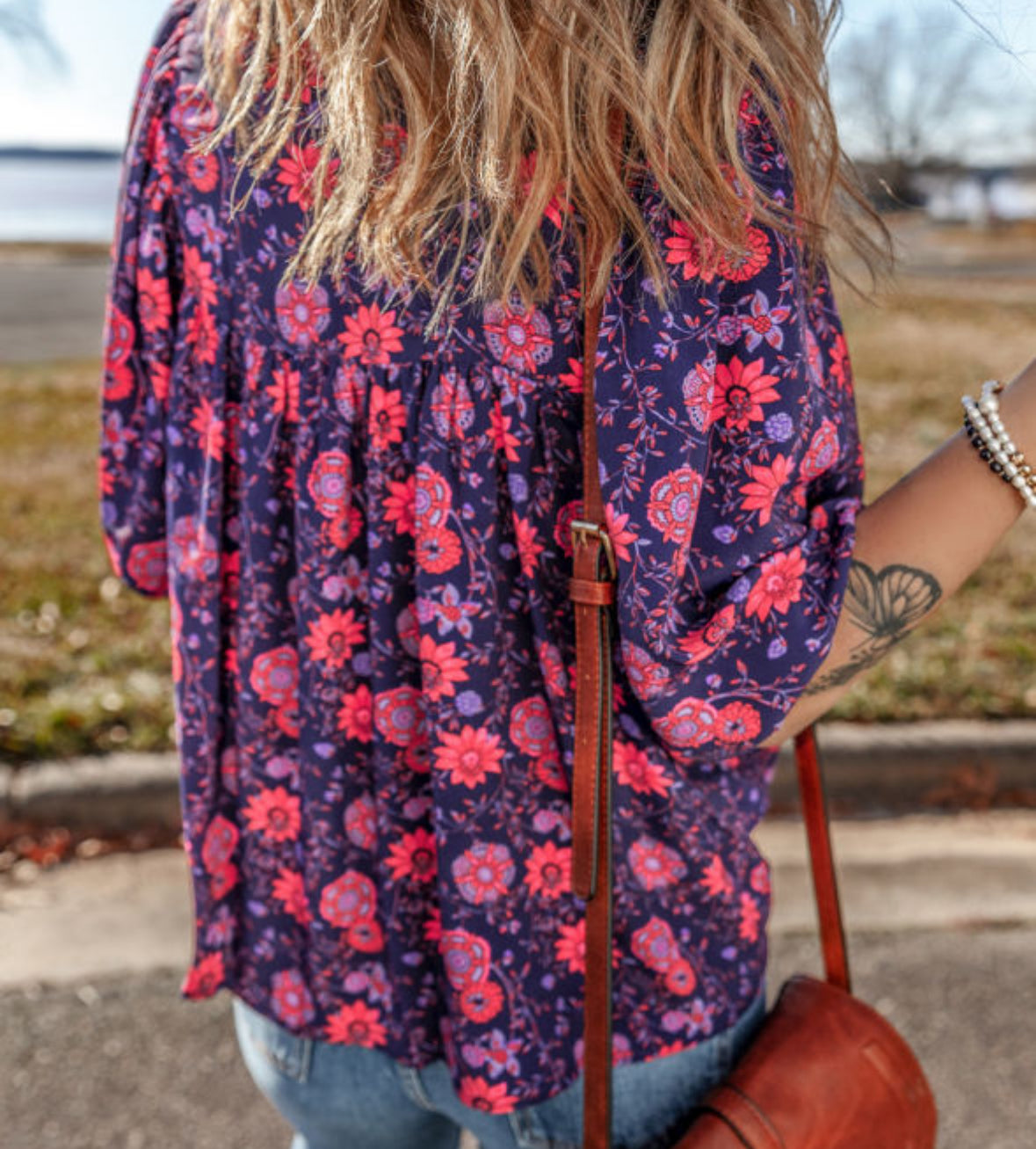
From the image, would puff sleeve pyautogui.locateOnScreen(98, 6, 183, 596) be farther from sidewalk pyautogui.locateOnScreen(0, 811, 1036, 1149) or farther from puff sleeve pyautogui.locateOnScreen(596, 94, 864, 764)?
sidewalk pyautogui.locateOnScreen(0, 811, 1036, 1149)

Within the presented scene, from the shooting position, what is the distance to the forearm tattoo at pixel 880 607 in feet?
3.18

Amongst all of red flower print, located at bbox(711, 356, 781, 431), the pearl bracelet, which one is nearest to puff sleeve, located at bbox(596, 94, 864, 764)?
red flower print, located at bbox(711, 356, 781, 431)

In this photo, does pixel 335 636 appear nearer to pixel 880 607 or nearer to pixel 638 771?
pixel 638 771

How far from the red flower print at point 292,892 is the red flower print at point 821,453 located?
613 mm

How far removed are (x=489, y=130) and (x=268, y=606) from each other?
1.50 feet

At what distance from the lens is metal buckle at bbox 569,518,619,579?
0.89 m

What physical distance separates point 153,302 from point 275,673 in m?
0.36

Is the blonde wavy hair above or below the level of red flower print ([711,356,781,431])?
above

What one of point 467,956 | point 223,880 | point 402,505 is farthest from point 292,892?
point 402,505

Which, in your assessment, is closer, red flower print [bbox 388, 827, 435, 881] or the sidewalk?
red flower print [bbox 388, 827, 435, 881]

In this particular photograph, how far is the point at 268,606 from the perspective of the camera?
108cm

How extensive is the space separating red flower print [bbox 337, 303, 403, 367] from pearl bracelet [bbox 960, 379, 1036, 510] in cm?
45

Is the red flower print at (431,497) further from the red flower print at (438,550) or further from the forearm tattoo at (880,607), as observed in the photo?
the forearm tattoo at (880,607)

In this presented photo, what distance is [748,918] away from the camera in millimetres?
1086
